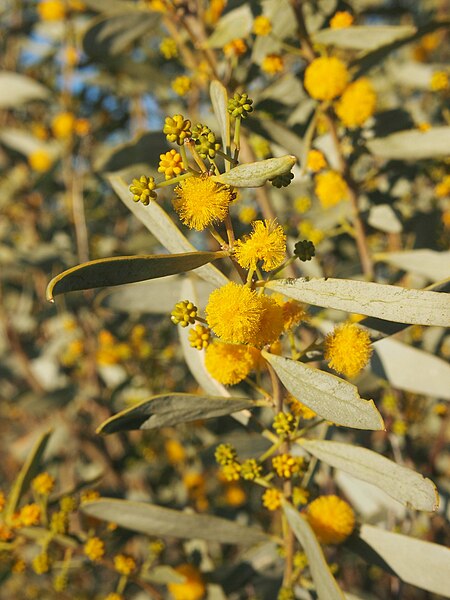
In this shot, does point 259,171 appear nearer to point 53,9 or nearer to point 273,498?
point 273,498

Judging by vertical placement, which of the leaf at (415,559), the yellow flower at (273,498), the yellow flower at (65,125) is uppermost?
the yellow flower at (65,125)

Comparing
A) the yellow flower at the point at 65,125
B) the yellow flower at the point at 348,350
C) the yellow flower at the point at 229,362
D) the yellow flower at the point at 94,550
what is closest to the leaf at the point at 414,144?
the yellow flower at the point at 348,350

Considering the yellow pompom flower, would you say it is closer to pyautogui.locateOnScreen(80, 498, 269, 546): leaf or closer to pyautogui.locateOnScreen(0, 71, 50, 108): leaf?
pyautogui.locateOnScreen(80, 498, 269, 546): leaf

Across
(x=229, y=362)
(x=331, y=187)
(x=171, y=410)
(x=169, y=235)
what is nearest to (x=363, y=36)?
(x=331, y=187)

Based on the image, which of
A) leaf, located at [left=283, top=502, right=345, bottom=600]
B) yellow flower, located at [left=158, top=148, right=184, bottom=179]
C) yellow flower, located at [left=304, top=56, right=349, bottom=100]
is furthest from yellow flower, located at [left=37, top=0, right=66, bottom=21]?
leaf, located at [left=283, top=502, right=345, bottom=600]

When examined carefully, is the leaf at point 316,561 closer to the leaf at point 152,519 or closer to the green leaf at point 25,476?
the leaf at point 152,519

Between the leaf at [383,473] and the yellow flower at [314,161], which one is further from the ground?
the yellow flower at [314,161]
